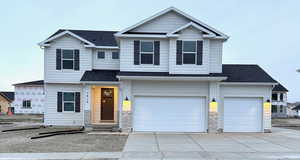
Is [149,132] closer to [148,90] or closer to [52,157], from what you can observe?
[148,90]

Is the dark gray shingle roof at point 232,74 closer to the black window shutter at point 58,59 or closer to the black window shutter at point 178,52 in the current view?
the black window shutter at point 178,52

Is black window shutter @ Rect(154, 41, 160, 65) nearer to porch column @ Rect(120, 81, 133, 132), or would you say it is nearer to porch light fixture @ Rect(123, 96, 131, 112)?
porch column @ Rect(120, 81, 133, 132)

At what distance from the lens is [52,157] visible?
737 centimetres

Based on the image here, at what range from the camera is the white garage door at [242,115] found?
1345 centimetres

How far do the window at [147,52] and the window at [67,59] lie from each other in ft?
17.7

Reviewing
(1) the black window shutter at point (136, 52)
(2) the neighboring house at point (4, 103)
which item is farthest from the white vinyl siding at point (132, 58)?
(2) the neighboring house at point (4, 103)

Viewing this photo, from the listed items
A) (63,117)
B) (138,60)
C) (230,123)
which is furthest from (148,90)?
(63,117)

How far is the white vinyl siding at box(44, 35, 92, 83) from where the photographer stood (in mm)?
14984

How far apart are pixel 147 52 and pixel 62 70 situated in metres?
6.39

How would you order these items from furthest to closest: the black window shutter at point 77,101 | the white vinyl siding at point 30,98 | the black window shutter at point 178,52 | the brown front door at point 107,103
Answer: the white vinyl siding at point 30,98
the brown front door at point 107,103
the black window shutter at point 77,101
the black window shutter at point 178,52

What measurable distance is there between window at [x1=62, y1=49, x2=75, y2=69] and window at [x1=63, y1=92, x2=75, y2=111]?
193 centimetres

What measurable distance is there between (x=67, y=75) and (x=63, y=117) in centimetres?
300

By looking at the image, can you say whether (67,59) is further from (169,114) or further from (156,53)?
(169,114)

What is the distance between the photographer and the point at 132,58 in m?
13.1
